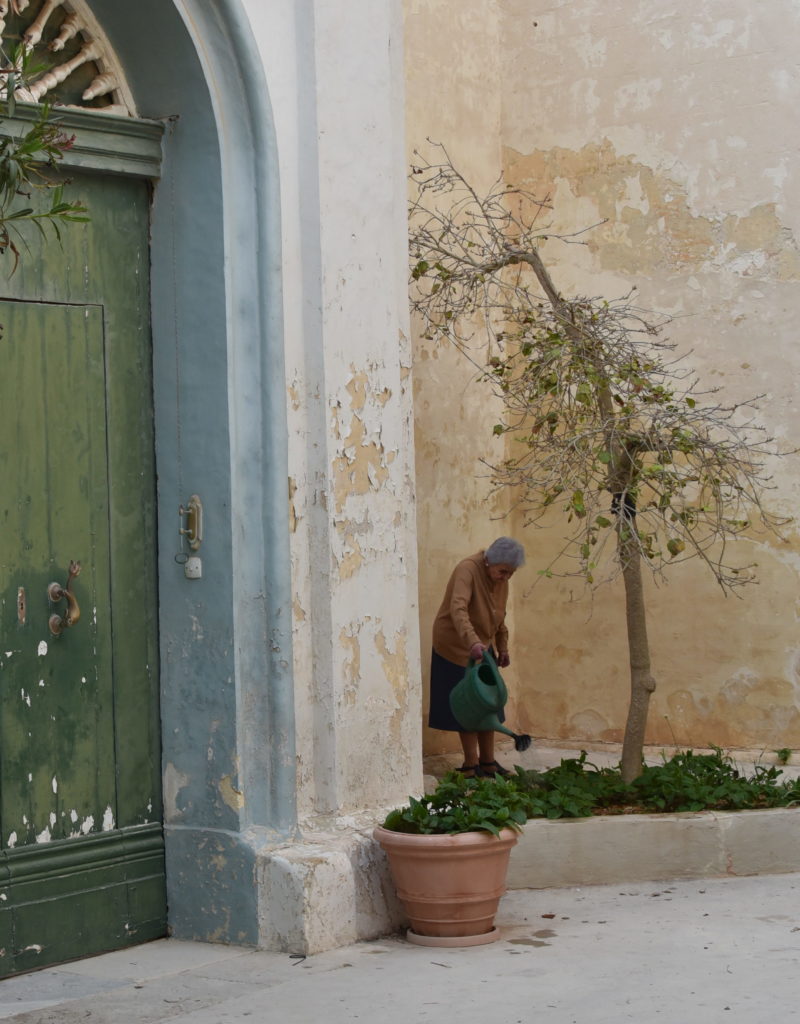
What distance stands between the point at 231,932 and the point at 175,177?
281 cm

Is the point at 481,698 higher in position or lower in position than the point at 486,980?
higher

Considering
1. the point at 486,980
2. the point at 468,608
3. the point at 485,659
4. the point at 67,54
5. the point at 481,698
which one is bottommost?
the point at 486,980

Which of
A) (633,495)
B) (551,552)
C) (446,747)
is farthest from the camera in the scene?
(551,552)

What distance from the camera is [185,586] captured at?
573cm

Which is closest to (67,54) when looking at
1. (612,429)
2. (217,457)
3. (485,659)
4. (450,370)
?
(217,457)

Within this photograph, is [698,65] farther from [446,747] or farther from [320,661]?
[320,661]

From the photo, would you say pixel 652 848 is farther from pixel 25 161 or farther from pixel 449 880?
pixel 25 161

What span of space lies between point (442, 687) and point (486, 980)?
10.6 feet

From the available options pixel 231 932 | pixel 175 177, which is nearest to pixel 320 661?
pixel 231 932

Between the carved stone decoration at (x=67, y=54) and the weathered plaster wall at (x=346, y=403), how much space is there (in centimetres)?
57

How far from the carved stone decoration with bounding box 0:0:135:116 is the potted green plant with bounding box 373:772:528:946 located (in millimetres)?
2866

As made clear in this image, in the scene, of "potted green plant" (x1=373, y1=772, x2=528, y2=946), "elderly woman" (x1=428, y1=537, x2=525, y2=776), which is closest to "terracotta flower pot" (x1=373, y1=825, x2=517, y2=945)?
"potted green plant" (x1=373, y1=772, x2=528, y2=946)

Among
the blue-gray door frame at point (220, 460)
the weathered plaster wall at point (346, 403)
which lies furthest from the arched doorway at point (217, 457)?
the weathered plaster wall at point (346, 403)

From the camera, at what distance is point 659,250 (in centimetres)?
912
